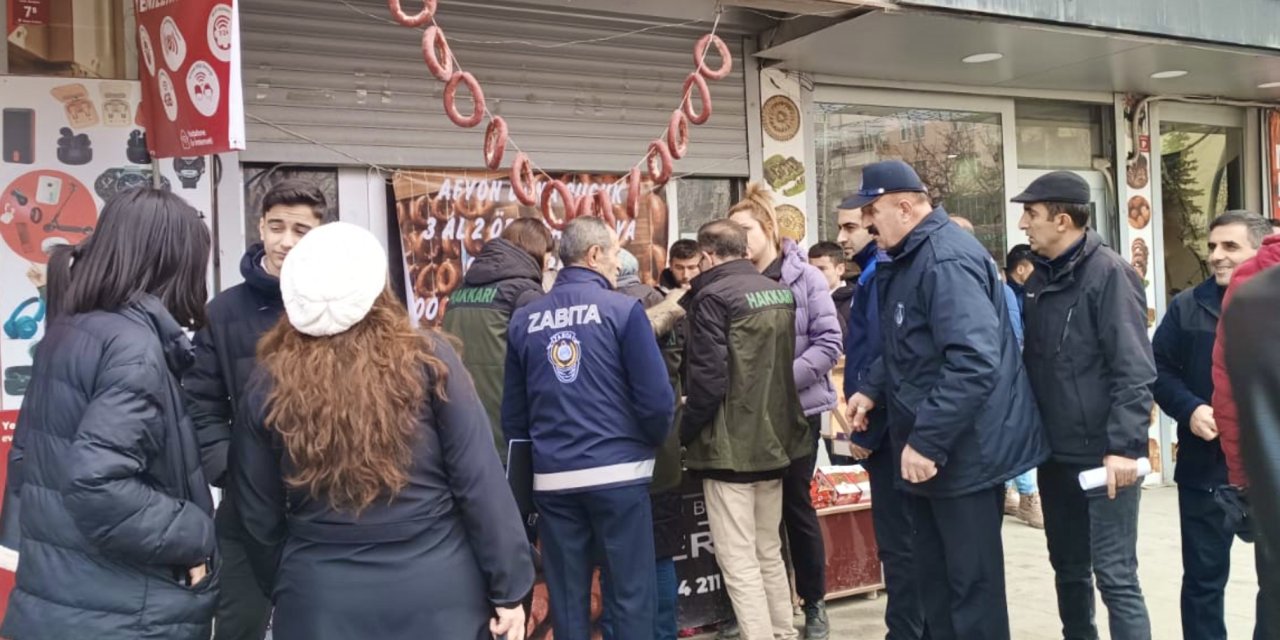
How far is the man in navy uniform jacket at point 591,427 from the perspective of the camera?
4.02 meters

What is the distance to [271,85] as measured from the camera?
5.48 meters

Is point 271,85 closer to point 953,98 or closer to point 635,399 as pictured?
point 635,399

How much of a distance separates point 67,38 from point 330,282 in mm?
3478

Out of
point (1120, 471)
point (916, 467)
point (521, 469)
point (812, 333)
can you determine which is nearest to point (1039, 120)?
point (812, 333)

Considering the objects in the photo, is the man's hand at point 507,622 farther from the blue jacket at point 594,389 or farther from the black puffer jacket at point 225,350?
the blue jacket at point 594,389

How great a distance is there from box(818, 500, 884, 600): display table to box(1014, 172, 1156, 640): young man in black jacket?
141 centimetres

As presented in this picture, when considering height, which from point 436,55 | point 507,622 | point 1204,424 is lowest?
point 507,622

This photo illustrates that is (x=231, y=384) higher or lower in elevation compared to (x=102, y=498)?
higher

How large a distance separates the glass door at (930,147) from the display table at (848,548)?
2599mm

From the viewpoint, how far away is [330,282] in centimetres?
243

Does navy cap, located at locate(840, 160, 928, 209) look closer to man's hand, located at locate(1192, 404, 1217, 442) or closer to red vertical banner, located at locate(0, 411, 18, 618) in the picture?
man's hand, located at locate(1192, 404, 1217, 442)

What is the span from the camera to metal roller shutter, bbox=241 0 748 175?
5.51m

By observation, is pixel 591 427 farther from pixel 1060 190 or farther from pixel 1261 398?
pixel 1261 398

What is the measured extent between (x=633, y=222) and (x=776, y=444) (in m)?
2.38
